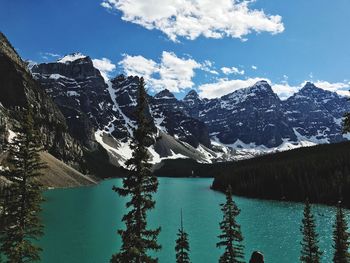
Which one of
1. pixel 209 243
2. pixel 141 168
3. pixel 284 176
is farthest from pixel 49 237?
pixel 284 176

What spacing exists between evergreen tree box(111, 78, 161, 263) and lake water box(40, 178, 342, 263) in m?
40.5

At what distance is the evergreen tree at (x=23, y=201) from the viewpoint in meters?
30.4

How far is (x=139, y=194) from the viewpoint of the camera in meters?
26.2

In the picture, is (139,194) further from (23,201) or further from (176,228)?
(176,228)

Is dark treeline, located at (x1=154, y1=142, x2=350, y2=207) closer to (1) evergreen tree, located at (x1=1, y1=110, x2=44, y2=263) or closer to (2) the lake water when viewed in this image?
(2) the lake water

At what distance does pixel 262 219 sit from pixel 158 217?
2883cm

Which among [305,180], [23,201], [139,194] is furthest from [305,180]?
[139,194]

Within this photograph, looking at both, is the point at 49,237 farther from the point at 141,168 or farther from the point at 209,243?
the point at 141,168

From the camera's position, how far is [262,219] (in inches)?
4382

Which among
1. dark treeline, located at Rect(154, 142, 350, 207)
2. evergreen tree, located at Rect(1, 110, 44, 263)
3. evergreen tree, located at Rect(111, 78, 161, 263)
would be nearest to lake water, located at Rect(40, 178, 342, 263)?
dark treeline, located at Rect(154, 142, 350, 207)

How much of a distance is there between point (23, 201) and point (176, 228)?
67.8 m

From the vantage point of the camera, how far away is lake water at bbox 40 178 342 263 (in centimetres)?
6988

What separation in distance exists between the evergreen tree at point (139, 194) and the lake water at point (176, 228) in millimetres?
40531

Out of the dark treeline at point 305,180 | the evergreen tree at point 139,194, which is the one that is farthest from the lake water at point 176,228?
the evergreen tree at point 139,194
